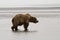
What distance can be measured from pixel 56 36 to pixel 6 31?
1.01 m

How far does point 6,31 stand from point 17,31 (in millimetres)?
199

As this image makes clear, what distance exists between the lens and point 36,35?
4.84 meters

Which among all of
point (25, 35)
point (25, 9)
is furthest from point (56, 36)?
point (25, 9)

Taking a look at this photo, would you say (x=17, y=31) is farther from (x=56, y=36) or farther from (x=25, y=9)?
(x=25, y=9)

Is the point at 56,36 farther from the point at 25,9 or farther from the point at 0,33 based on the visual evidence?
the point at 25,9

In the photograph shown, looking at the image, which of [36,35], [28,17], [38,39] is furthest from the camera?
[28,17]

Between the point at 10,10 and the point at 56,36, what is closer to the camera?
the point at 56,36

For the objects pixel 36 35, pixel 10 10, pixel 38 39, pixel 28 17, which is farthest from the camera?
pixel 10 10

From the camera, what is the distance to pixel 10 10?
8.66 meters

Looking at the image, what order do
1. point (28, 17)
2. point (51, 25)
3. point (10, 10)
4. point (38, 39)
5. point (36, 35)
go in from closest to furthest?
point (38, 39) → point (36, 35) → point (28, 17) → point (51, 25) → point (10, 10)

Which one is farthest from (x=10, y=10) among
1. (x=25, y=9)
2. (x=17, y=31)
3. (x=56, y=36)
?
→ (x=56, y=36)

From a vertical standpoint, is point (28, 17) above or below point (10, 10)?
above

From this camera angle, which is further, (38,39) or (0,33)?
(0,33)

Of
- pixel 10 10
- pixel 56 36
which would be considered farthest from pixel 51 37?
pixel 10 10
